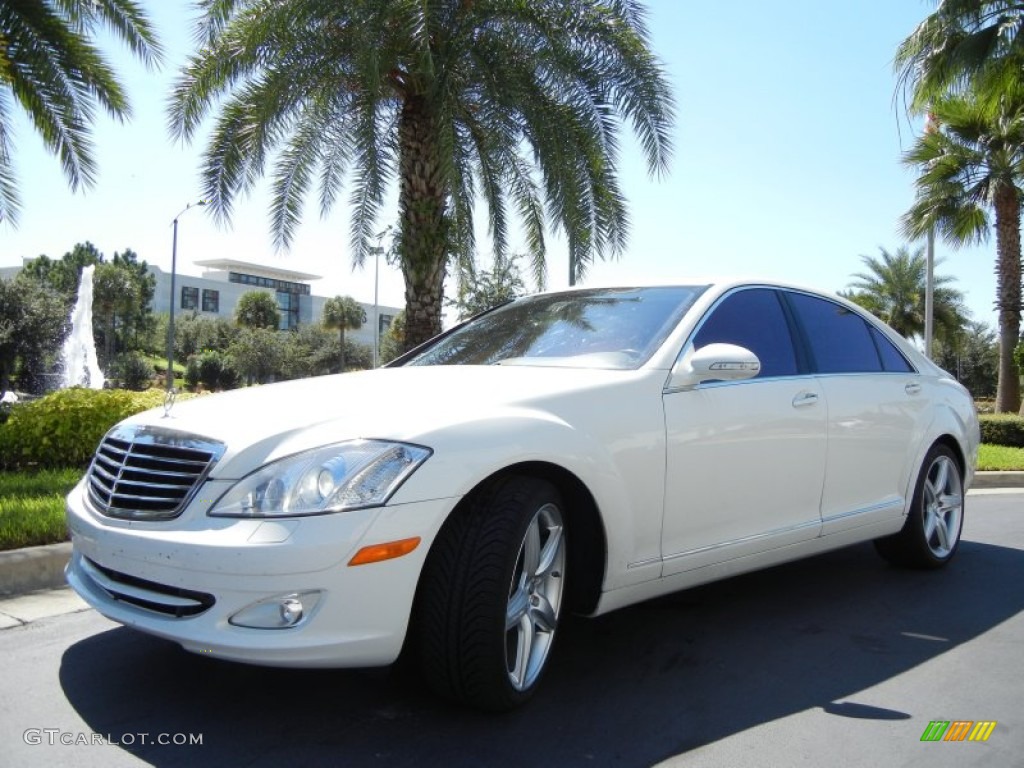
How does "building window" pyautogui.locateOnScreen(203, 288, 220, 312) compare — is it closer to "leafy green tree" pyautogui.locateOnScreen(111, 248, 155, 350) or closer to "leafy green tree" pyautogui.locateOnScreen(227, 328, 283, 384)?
"leafy green tree" pyautogui.locateOnScreen(111, 248, 155, 350)

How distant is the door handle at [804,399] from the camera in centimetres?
408

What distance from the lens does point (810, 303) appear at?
465 cm

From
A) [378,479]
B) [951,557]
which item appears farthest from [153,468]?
[951,557]

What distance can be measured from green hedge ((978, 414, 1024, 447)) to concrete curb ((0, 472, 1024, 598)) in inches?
609

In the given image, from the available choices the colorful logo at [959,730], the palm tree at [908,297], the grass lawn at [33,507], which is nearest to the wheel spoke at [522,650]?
the colorful logo at [959,730]

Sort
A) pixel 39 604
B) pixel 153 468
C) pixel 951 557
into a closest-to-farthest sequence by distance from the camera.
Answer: pixel 153 468, pixel 39 604, pixel 951 557

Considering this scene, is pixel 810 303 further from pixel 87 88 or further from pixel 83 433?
pixel 87 88

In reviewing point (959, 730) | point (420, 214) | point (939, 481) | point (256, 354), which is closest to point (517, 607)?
point (959, 730)

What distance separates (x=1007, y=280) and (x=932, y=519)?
720 inches

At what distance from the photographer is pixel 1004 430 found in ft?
51.5

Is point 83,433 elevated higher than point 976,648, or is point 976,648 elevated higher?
point 83,433

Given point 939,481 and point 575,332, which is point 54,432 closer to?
point 575,332

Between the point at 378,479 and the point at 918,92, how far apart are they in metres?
16.5

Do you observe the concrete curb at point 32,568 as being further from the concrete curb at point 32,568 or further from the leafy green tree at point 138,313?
the leafy green tree at point 138,313
